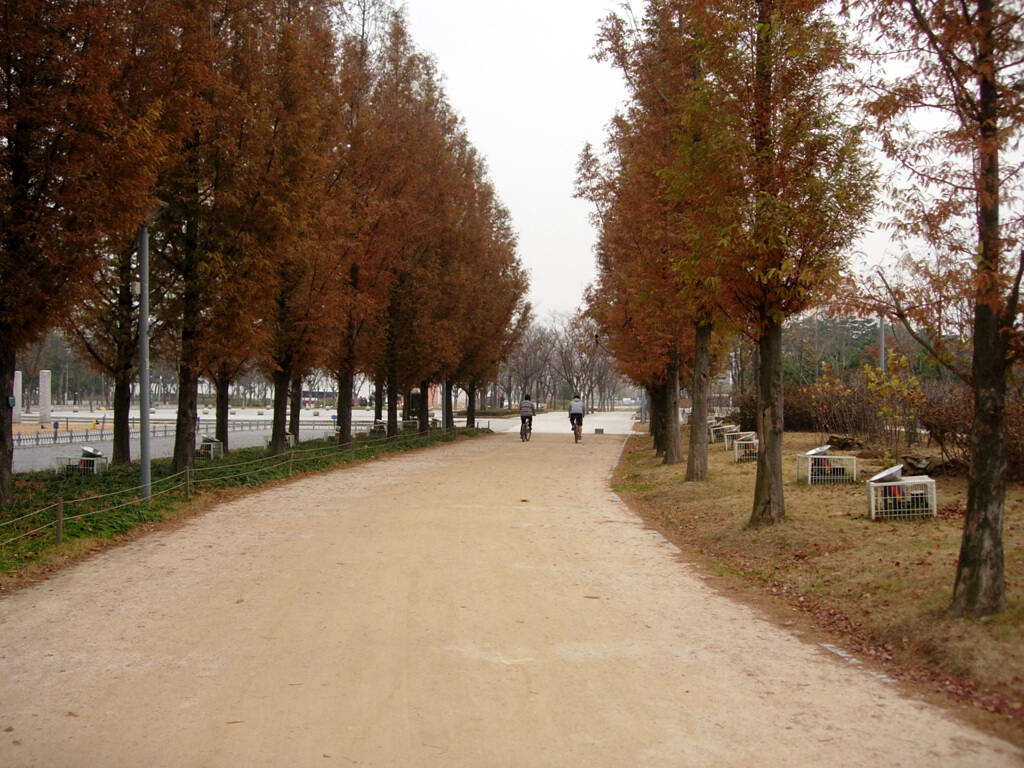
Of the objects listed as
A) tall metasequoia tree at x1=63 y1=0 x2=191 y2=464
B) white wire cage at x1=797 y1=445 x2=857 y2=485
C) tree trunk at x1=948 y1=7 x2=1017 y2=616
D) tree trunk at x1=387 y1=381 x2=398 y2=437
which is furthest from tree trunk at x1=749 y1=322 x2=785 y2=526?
tree trunk at x1=387 y1=381 x2=398 y2=437

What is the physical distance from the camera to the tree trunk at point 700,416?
52.6ft

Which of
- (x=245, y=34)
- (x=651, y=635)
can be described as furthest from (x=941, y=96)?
(x=245, y=34)

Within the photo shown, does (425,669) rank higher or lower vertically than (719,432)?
lower

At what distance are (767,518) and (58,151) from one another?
10.7m

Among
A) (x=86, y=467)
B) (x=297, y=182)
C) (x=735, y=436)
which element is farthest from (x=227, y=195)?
(x=735, y=436)

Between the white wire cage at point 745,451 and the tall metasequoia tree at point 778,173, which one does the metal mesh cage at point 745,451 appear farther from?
the tall metasequoia tree at point 778,173

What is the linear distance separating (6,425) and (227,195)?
5791mm

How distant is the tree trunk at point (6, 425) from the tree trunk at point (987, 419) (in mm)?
11838

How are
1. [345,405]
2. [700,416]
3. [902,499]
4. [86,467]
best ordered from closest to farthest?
[902,499]
[700,416]
[86,467]
[345,405]

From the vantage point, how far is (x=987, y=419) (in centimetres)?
584

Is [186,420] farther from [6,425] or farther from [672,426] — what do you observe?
[672,426]

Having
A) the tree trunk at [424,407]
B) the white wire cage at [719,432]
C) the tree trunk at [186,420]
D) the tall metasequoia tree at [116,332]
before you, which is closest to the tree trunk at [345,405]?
the tall metasequoia tree at [116,332]

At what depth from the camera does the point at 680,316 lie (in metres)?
14.8

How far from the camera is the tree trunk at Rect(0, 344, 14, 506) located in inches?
459
